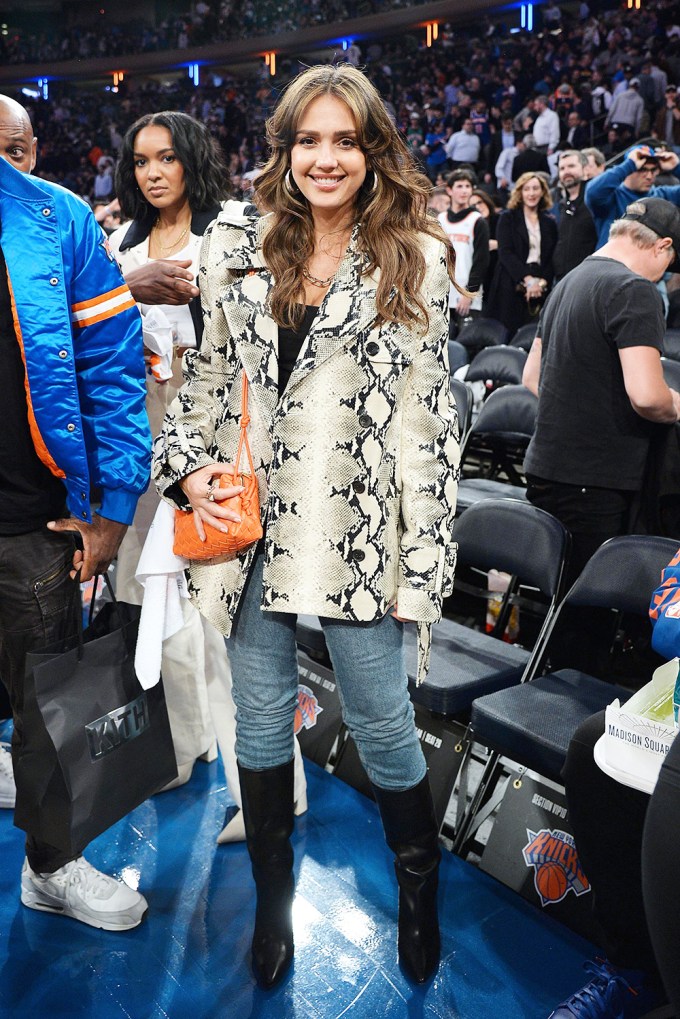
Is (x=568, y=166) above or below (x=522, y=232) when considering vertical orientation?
above

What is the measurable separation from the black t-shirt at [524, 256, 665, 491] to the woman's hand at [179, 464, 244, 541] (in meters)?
1.54

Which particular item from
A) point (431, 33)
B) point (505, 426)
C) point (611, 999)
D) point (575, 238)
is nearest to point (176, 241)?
point (611, 999)

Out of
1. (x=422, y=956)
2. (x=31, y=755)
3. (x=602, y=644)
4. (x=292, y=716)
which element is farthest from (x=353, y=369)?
(x=602, y=644)

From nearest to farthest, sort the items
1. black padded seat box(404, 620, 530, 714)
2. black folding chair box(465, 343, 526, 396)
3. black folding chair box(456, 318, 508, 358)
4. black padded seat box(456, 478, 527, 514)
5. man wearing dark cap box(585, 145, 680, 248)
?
black padded seat box(404, 620, 530, 714) < black padded seat box(456, 478, 527, 514) < man wearing dark cap box(585, 145, 680, 248) < black folding chair box(465, 343, 526, 396) < black folding chair box(456, 318, 508, 358)

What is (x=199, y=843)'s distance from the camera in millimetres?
2395

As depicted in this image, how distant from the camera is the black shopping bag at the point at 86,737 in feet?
5.74

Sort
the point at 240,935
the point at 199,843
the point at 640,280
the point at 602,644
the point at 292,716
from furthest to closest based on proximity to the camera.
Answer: the point at 602,644
the point at 640,280
the point at 199,843
the point at 240,935
the point at 292,716

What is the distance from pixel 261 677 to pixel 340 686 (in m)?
0.16

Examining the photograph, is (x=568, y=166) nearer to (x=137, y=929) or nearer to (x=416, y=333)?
(x=416, y=333)

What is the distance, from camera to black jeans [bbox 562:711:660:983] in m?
1.69

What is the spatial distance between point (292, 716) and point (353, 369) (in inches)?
29.2

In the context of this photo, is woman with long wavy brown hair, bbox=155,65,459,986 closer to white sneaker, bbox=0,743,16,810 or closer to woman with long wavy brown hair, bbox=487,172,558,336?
white sneaker, bbox=0,743,16,810

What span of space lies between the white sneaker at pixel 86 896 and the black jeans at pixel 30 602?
26 centimetres

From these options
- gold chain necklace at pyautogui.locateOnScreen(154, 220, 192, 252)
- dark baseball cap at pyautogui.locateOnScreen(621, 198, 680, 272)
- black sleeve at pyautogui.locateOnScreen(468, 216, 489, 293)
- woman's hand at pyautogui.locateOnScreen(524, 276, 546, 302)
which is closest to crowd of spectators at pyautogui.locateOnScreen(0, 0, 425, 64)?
black sleeve at pyautogui.locateOnScreen(468, 216, 489, 293)
